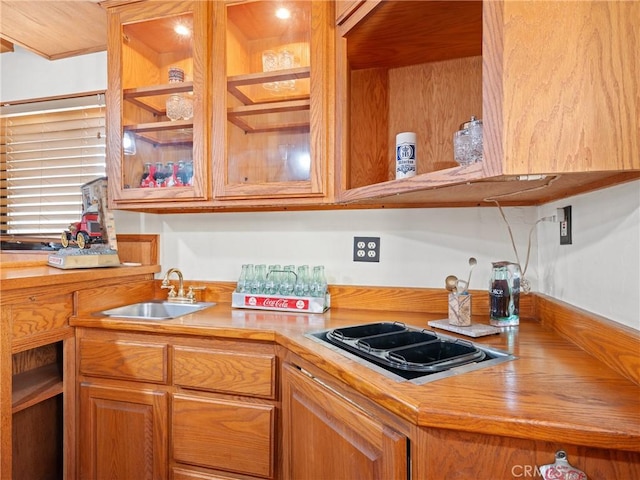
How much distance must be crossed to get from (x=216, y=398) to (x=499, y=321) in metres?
1.05

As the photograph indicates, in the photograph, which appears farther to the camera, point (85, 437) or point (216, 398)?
point (85, 437)

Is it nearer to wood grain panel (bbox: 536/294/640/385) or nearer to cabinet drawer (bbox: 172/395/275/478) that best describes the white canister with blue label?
wood grain panel (bbox: 536/294/640/385)

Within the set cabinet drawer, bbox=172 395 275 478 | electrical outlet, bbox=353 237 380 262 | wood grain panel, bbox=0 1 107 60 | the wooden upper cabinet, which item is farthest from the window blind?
the wooden upper cabinet

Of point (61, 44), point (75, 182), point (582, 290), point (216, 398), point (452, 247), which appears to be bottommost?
point (216, 398)

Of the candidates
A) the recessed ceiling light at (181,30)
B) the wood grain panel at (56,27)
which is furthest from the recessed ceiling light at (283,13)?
the wood grain panel at (56,27)

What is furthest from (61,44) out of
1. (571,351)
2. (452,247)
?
(571,351)

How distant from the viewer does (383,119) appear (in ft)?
5.14

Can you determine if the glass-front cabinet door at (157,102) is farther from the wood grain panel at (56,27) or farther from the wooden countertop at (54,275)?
the wooden countertop at (54,275)

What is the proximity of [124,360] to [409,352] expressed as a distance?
3.54 ft

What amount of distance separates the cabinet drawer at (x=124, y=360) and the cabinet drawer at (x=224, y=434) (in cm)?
14

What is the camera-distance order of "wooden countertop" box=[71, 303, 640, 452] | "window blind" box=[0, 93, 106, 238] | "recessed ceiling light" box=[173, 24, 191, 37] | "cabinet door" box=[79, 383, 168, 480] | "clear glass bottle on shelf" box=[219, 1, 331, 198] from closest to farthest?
"wooden countertop" box=[71, 303, 640, 452], "cabinet door" box=[79, 383, 168, 480], "clear glass bottle on shelf" box=[219, 1, 331, 198], "recessed ceiling light" box=[173, 24, 191, 37], "window blind" box=[0, 93, 106, 238]

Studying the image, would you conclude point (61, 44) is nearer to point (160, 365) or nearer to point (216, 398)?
point (160, 365)

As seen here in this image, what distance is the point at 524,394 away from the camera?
711 millimetres

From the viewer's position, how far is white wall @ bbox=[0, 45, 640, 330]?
0.87 metres
